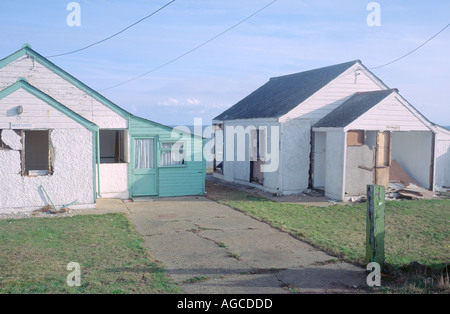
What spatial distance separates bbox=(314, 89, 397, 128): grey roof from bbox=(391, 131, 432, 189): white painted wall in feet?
10.7

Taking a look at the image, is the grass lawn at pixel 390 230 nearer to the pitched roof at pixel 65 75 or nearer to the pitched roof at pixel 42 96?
the pitched roof at pixel 65 75

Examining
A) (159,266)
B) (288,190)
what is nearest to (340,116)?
(288,190)

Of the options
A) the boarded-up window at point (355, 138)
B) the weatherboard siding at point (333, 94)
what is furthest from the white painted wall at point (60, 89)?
the boarded-up window at point (355, 138)

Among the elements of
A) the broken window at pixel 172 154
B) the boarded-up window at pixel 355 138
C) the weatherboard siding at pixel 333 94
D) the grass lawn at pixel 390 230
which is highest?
the weatherboard siding at pixel 333 94

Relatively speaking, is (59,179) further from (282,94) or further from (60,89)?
(282,94)

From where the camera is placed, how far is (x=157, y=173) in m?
16.3

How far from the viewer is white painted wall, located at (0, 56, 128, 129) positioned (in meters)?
14.6

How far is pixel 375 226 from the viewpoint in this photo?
729 centimetres

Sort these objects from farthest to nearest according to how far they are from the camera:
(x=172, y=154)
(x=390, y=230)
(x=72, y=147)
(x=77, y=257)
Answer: (x=172, y=154) < (x=72, y=147) < (x=390, y=230) < (x=77, y=257)

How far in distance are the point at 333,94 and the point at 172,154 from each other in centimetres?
724

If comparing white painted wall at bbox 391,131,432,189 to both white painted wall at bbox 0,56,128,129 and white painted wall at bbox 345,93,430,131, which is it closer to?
white painted wall at bbox 345,93,430,131

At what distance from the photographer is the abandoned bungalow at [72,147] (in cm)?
1291

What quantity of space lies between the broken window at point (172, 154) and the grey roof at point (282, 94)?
3.99m

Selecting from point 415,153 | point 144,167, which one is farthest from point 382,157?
point 144,167
